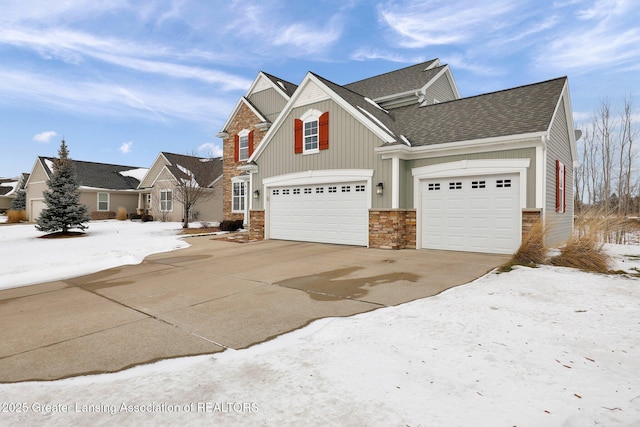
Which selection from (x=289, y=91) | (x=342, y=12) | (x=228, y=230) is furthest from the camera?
(x=289, y=91)

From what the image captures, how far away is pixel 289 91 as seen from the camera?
67.6 ft

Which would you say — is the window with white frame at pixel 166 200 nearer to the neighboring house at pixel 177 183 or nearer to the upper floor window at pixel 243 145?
the neighboring house at pixel 177 183

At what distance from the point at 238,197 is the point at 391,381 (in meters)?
19.8

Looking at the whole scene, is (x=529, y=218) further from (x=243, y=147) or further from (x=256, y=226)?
(x=243, y=147)

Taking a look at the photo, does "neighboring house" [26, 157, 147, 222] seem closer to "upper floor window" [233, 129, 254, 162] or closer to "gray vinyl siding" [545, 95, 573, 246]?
"upper floor window" [233, 129, 254, 162]

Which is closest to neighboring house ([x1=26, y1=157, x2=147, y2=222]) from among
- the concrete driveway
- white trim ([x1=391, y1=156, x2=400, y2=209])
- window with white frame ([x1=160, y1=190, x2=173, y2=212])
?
window with white frame ([x1=160, y1=190, x2=173, y2=212])

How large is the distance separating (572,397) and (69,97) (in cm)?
2785

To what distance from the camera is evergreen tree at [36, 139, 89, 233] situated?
16.9m

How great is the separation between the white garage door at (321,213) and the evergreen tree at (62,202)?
11.2m

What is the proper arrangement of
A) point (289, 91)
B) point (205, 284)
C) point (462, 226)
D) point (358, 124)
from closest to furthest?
point (205, 284), point (462, 226), point (358, 124), point (289, 91)

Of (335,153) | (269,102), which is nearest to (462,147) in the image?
(335,153)

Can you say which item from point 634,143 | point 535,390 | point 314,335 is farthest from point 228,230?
Result: point 634,143

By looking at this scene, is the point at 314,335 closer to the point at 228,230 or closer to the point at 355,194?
the point at 355,194

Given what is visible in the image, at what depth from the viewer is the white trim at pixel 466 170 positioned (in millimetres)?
9180
